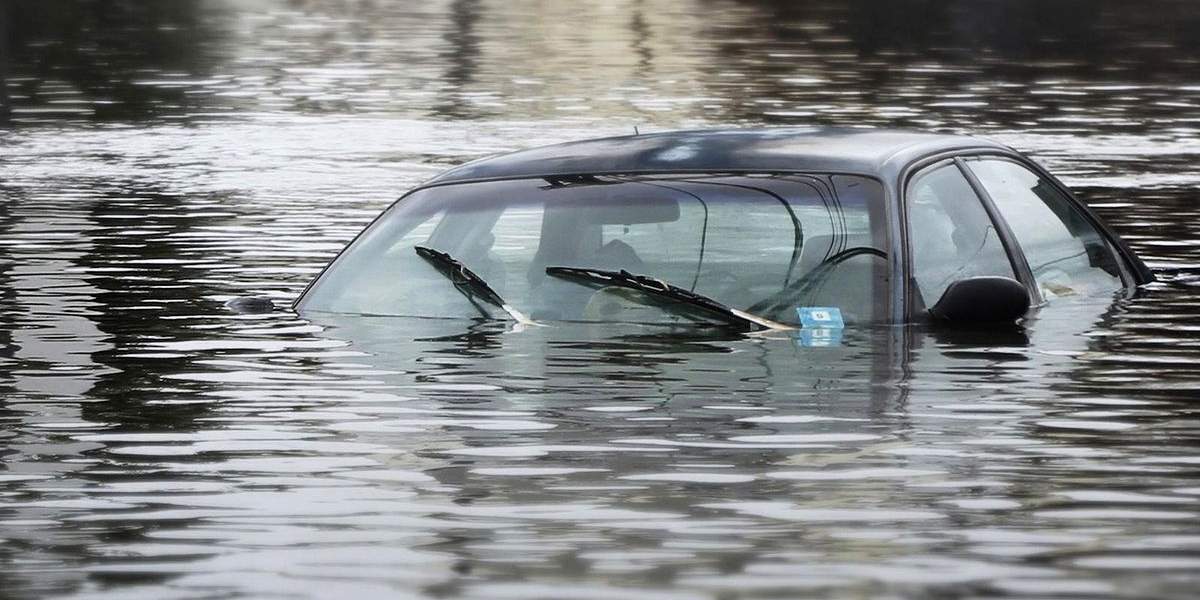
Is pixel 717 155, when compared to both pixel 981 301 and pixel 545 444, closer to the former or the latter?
pixel 981 301

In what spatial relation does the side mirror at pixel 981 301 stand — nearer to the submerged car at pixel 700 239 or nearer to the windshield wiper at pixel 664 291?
the submerged car at pixel 700 239

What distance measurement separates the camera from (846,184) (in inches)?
385

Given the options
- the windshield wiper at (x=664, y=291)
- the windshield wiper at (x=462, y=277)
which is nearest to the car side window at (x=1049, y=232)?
the windshield wiper at (x=664, y=291)

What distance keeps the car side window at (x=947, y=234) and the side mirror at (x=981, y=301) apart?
75 mm

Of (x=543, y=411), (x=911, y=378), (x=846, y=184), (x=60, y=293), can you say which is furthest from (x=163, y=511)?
(x=60, y=293)

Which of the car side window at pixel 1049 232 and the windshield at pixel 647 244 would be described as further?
the car side window at pixel 1049 232

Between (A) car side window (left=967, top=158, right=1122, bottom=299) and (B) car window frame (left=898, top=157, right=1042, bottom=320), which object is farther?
(A) car side window (left=967, top=158, right=1122, bottom=299)

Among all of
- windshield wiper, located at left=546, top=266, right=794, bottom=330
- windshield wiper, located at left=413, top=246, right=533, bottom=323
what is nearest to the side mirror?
windshield wiper, located at left=546, top=266, right=794, bottom=330

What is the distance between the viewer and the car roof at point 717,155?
32.3ft

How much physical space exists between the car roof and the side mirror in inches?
17.6

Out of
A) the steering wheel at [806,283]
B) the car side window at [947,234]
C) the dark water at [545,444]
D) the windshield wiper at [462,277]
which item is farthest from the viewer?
the windshield wiper at [462,277]

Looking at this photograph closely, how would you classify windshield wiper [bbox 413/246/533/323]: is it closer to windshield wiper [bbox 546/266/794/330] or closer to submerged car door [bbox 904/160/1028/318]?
windshield wiper [bbox 546/266/794/330]

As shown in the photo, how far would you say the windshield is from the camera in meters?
9.56

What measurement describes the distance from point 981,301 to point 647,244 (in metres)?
1.04
